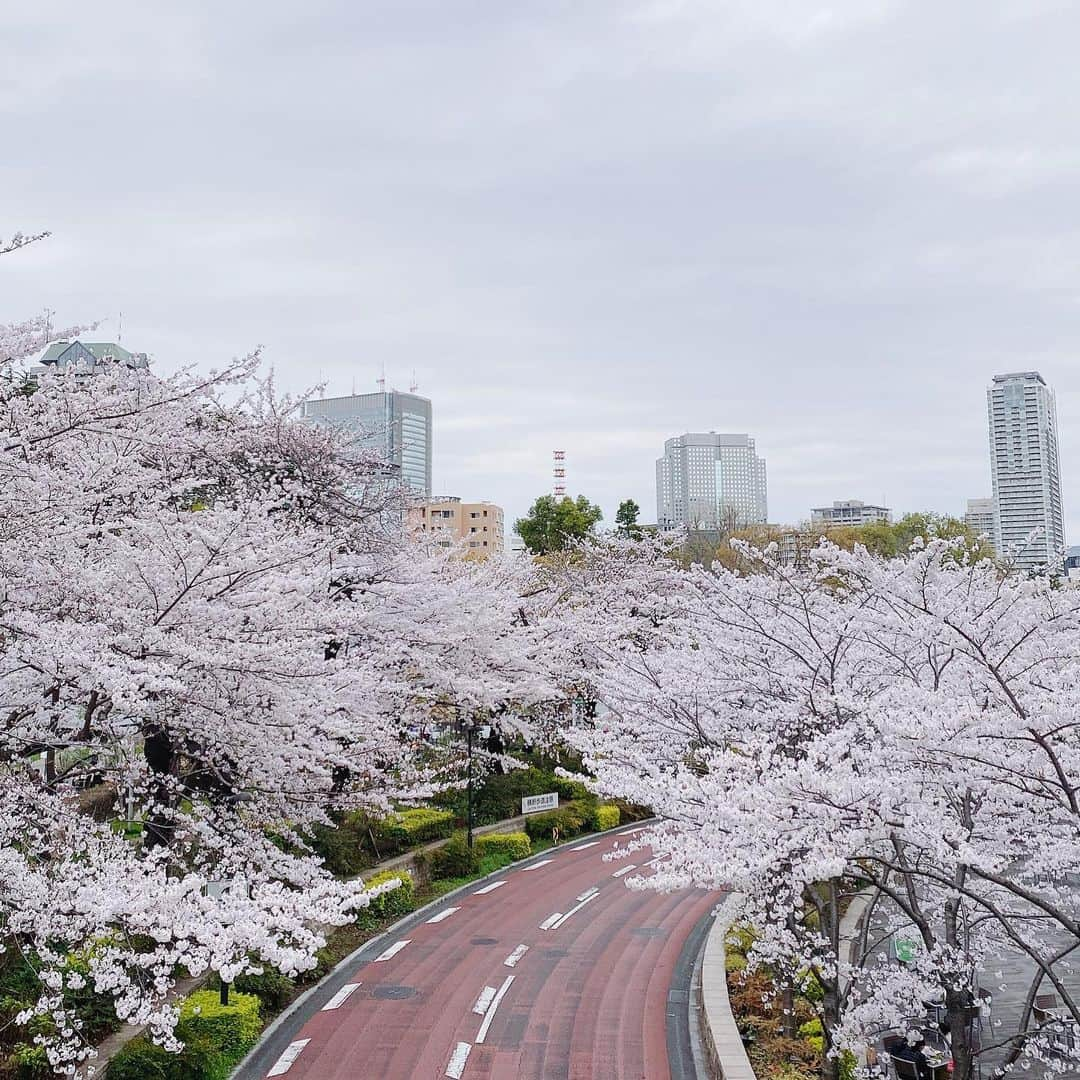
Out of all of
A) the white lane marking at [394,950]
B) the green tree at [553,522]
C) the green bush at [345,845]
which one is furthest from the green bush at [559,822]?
the green tree at [553,522]

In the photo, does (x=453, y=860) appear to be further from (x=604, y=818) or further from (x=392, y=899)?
(x=604, y=818)

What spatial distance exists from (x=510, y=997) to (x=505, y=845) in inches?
328

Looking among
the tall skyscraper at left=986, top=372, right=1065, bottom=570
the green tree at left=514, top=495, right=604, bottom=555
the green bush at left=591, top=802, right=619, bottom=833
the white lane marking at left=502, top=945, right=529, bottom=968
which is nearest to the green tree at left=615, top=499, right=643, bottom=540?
the green tree at left=514, top=495, right=604, bottom=555

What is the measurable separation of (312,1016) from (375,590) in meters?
7.55

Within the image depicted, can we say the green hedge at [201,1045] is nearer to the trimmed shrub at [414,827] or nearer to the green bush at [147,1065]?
the green bush at [147,1065]

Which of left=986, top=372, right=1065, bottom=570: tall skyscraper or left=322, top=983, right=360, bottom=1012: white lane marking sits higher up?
left=986, top=372, right=1065, bottom=570: tall skyscraper

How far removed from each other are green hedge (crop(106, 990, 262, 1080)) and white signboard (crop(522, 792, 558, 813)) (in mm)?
13035

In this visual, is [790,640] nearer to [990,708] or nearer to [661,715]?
[661,715]

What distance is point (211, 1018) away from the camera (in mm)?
10664

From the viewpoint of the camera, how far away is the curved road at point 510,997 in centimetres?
1099

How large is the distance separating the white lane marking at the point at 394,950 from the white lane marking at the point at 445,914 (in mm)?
1194

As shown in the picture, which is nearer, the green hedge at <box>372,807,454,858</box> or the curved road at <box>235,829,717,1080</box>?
the curved road at <box>235,829,717,1080</box>

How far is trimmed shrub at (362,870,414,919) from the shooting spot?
53.8ft

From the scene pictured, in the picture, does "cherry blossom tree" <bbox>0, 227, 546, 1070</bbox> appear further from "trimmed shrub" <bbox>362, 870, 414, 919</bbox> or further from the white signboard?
the white signboard
